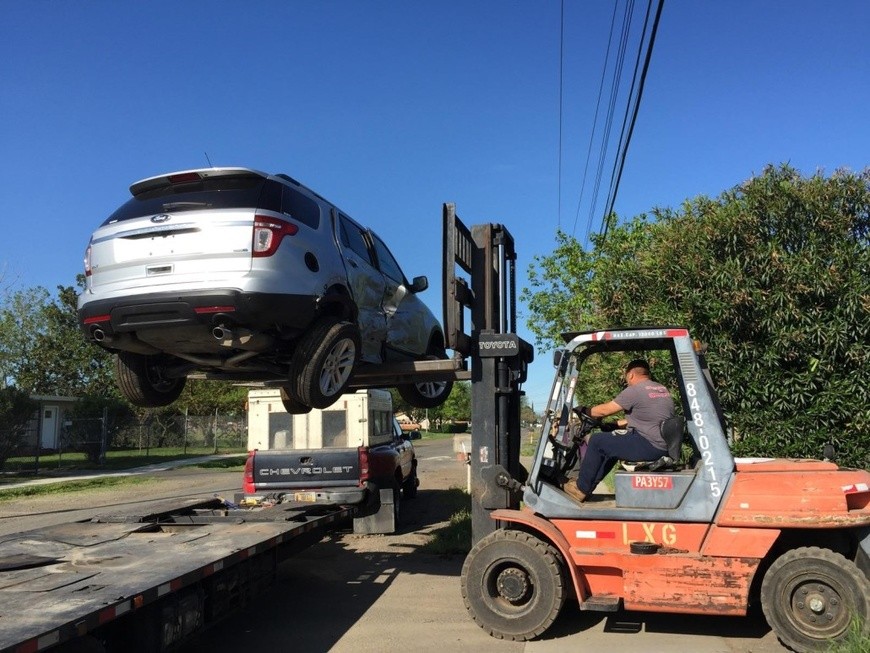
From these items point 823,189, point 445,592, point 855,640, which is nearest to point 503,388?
point 445,592

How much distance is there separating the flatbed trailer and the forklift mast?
6.16 ft

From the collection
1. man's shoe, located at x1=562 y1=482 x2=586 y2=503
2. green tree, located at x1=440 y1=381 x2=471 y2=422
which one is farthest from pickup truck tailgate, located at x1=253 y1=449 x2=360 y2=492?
green tree, located at x1=440 y1=381 x2=471 y2=422

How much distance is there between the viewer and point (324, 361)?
5.34 meters

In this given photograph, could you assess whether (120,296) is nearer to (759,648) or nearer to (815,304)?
(759,648)

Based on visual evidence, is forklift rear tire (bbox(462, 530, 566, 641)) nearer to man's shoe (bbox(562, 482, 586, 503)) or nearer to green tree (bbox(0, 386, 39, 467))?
man's shoe (bbox(562, 482, 586, 503))

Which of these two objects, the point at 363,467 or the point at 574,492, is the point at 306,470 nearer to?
the point at 363,467

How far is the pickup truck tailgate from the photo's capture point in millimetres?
9586

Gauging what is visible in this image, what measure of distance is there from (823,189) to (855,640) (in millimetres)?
6965

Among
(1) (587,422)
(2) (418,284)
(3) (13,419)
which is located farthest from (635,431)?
(3) (13,419)

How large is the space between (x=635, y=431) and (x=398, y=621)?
268 cm

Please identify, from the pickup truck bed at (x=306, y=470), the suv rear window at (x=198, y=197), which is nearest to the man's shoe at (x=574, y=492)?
the suv rear window at (x=198, y=197)

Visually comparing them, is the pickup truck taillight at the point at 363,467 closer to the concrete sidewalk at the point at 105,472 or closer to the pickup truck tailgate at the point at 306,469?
the pickup truck tailgate at the point at 306,469

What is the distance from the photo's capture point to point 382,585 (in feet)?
24.4

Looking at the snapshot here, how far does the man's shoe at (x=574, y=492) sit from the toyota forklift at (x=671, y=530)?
76mm
